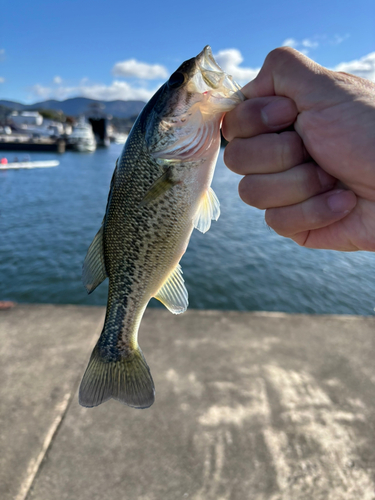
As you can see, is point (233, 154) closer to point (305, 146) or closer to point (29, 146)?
point (305, 146)

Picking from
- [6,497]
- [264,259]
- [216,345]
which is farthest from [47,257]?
[6,497]

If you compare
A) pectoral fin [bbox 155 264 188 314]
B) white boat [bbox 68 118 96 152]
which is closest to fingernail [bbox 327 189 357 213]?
pectoral fin [bbox 155 264 188 314]

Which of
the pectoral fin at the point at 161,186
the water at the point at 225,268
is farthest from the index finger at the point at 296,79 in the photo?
the water at the point at 225,268

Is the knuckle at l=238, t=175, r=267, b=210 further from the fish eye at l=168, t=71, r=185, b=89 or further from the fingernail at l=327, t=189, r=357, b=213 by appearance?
the fish eye at l=168, t=71, r=185, b=89

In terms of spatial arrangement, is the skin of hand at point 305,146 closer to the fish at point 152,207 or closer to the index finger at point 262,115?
the index finger at point 262,115

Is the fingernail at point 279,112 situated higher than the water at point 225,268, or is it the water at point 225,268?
the fingernail at point 279,112

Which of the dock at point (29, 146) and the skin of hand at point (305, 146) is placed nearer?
the skin of hand at point (305, 146)

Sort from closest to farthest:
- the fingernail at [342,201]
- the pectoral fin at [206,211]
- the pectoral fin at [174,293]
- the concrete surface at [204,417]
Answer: the fingernail at [342,201] → the pectoral fin at [206,211] → the pectoral fin at [174,293] → the concrete surface at [204,417]

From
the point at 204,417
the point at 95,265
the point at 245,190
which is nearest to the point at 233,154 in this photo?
the point at 245,190
